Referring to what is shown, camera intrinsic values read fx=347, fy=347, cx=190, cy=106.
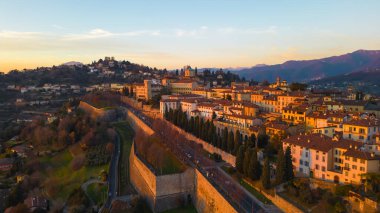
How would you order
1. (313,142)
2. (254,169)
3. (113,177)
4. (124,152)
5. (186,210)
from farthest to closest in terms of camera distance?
(124,152) < (113,177) < (186,210) < (254,169) < (313,142)

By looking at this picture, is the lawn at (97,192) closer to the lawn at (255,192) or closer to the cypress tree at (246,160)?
the lawn at (255,192)

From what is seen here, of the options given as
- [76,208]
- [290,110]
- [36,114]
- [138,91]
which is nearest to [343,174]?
[290,110]

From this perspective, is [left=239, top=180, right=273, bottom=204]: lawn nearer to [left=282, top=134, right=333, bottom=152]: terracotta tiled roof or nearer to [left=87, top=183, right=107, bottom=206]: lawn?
[left=282, top=134, right=333, bottom=152]: terracotta tiled roof

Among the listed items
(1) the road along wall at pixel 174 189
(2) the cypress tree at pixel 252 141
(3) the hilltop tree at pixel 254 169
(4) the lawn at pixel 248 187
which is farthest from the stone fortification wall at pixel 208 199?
(2) the cypress tree at pixel 252 141

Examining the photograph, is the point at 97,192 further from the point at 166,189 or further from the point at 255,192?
the point at 255,192

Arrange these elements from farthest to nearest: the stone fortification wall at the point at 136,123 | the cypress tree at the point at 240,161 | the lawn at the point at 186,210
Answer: the stone fortification wall at the point at 136,123 < the lawn at the point at 186,210 < the cypress tree at the point at 240,161

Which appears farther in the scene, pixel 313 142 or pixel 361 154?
pixel 313 142

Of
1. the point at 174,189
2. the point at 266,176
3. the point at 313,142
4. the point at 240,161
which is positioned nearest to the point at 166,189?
the point at 174,189
